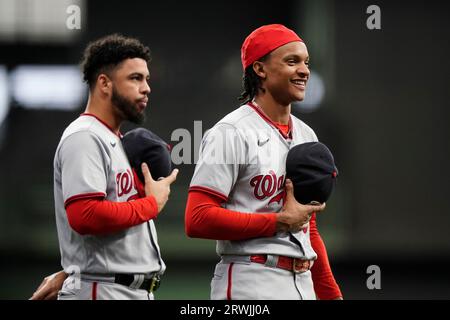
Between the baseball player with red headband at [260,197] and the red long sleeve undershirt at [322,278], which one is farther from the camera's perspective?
the red long sleeve undershirt at [322,278]

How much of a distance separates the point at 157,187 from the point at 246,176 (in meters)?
0.35

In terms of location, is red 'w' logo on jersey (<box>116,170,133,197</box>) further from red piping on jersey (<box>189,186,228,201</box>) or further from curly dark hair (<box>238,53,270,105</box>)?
curly dark hair (<box>238,53,270,105</box>)

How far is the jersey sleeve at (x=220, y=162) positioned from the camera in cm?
294

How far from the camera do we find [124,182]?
119 inches

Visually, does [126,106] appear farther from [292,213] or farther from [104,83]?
[292,213]

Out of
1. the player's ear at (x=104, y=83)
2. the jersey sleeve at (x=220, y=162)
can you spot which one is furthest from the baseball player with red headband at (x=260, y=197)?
the player's ear at (x=104, y=83)

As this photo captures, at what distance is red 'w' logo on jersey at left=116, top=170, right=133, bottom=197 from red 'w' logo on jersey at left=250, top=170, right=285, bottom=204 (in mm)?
471

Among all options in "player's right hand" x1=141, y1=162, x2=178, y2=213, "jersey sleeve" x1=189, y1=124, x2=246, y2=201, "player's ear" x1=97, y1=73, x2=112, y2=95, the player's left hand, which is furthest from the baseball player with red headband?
the player's left hand

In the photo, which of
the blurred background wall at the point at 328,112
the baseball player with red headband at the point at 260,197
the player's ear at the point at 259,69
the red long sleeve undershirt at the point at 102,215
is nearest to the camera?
the red long sleeve undershirt at the point at 102,215

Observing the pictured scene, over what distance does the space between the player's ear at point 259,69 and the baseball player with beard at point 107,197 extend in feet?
1.47

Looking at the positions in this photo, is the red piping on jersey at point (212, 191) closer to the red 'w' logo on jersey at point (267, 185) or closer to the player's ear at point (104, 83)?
the red 'w' logo on jersey at point (267, 185)

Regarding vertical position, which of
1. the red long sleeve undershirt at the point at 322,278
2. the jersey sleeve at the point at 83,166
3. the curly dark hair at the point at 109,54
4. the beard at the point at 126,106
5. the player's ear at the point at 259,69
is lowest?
the red long sleeve undershirt at the point at 322,278

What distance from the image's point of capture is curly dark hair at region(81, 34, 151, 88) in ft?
10.4

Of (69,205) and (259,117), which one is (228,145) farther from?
(69,205)
